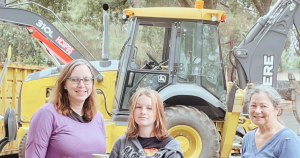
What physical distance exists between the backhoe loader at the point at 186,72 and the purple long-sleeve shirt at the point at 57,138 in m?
4.04

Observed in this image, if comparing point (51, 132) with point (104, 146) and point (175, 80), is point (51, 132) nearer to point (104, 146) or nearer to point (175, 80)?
point (104, 146)

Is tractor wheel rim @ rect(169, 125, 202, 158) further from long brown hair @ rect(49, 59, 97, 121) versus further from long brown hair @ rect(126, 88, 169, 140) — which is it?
long brown hair @ rect(126, 88, 169, 140)

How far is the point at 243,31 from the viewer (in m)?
22.2

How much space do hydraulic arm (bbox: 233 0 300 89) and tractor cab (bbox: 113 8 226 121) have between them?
398 millimetres

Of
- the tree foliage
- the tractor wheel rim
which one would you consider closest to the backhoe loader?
the tractor wheel rim

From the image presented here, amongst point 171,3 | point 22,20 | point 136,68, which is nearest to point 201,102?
point 136,68

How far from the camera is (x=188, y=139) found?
7285 mm

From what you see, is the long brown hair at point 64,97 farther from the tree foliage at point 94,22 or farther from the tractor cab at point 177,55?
the tree foliage at point 94,22

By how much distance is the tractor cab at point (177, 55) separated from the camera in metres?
7.27

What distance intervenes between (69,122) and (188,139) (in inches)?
174

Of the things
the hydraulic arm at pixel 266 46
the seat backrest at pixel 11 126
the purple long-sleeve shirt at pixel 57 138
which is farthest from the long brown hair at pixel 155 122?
the hydraulic arm at pixel 266 46

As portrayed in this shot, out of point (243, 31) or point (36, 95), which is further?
point (243, 31)

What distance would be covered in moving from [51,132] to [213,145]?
178 inches

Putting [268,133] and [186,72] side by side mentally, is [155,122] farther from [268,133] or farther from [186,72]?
[186,72]
